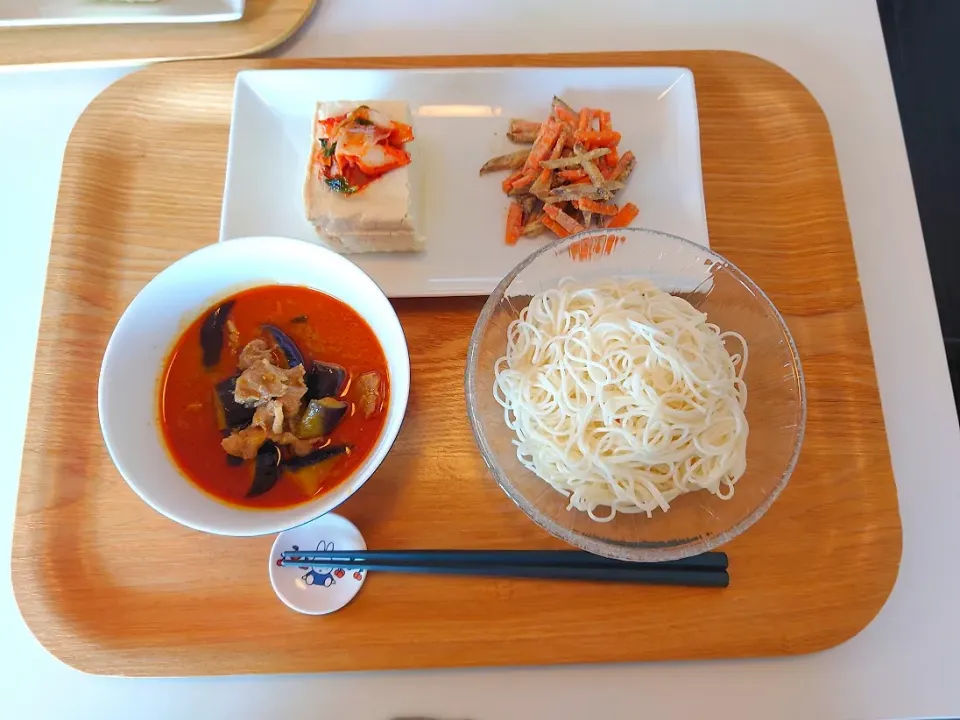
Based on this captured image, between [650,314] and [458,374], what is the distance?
498 millimetres

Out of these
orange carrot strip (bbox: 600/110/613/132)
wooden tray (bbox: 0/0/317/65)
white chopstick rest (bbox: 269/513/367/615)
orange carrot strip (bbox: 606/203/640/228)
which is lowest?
white chopstick rest (bbox: 269/513/367/615)

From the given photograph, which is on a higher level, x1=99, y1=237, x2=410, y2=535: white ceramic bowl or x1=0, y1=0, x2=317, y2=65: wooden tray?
x1=0, y1=0, x2=317, y2=65: wooden tray

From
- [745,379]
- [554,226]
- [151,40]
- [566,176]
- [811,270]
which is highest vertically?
[151,40]

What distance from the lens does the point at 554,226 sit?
69.2 inches

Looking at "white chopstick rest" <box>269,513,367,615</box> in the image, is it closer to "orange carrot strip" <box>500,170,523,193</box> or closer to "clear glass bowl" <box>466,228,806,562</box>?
"clear glass bowl" <box>466,228,806,562</box>


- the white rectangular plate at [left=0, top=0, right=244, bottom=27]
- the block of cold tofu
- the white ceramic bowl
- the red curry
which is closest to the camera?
the white ceramic bowl

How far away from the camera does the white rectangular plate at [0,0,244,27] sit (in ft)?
6.39

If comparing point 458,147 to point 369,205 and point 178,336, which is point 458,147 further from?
point 178,336

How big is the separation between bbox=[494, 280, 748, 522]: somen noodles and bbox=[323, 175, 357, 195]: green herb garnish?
0.69m

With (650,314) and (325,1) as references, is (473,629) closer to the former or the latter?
(650,314)

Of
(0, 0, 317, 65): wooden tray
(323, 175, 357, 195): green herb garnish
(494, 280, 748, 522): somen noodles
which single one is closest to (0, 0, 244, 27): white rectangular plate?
(0, 0, 317, 65): wooden tray

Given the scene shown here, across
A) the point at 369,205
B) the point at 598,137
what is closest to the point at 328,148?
the point at 369,205

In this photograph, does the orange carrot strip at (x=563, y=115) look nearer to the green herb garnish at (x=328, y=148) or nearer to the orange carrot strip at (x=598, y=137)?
the orange carrot strip at (x=598, y=137)

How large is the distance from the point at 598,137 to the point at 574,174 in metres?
0.13
